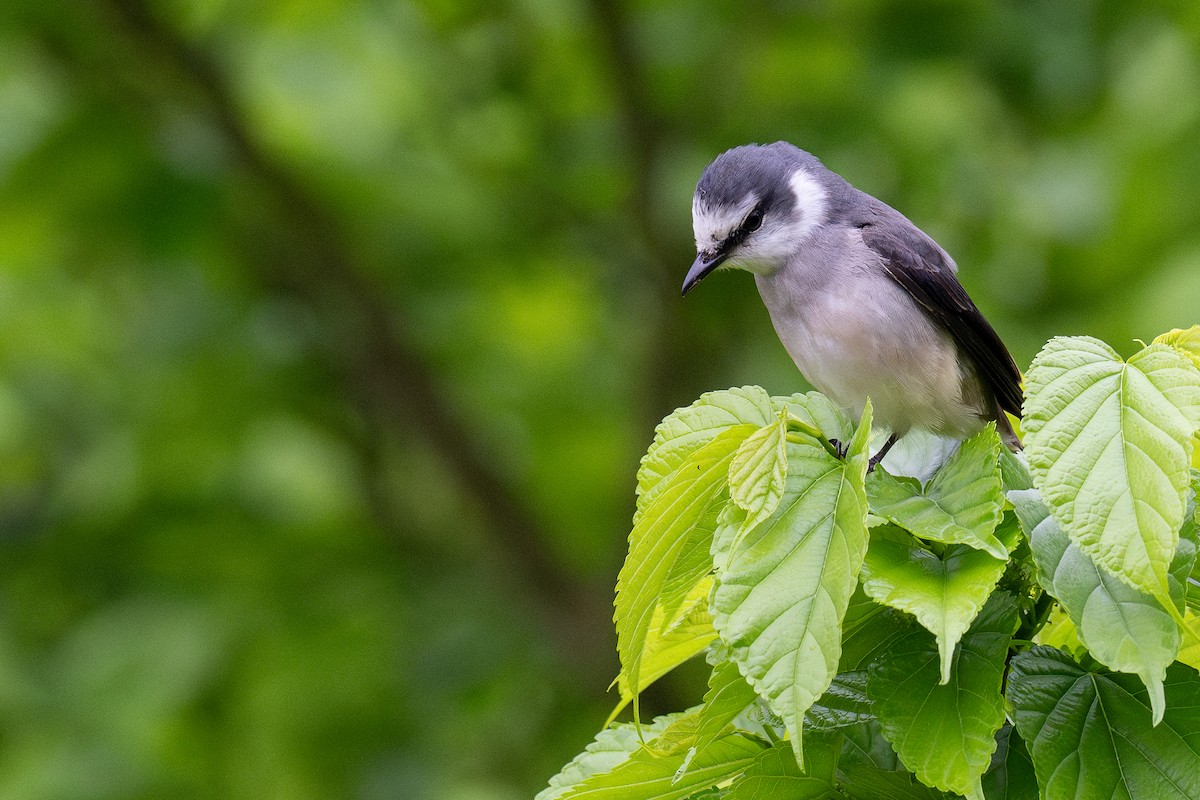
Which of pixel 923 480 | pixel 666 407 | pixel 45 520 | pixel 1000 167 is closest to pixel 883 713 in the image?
pixel 923 480

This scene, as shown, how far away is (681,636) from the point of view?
2.23 metres

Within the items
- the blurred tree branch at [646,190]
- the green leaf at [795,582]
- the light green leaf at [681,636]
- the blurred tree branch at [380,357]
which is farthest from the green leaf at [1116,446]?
the blurred tree branch at [380,357]

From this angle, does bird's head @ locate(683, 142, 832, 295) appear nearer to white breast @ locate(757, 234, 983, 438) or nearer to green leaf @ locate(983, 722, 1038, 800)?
white breast @ locate(757, 234, 983, 438)

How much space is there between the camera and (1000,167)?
6.39 m

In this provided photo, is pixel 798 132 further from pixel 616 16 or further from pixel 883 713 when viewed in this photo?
pixel 883 713

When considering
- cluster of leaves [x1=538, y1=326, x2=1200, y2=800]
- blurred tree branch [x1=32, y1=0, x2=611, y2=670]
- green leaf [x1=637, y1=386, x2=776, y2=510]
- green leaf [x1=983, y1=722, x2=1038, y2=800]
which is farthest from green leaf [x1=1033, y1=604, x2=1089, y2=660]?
blurred tree branch [x1=32, y1=0, x2=611, y2=670]

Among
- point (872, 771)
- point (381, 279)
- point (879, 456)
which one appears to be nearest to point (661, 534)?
point (872, 771)

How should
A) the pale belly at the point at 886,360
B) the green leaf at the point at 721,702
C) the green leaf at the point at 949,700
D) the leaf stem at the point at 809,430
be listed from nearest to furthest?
the green leaf at the point at 949,700 < the green leaf at the point at 721,702 < the leaf stem at the point at 809,430 < the pale belly at the point at 886,360

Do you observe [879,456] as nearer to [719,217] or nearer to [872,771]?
[719,217]

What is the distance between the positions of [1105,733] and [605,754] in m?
0.91

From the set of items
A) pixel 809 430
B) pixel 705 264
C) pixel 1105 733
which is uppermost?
pixel 705 264

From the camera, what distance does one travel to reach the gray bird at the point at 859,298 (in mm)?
3205

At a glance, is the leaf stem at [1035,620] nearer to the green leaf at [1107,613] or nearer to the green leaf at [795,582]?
the green leaf at [1107,613]

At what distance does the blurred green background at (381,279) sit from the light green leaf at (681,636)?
357 centimetres
